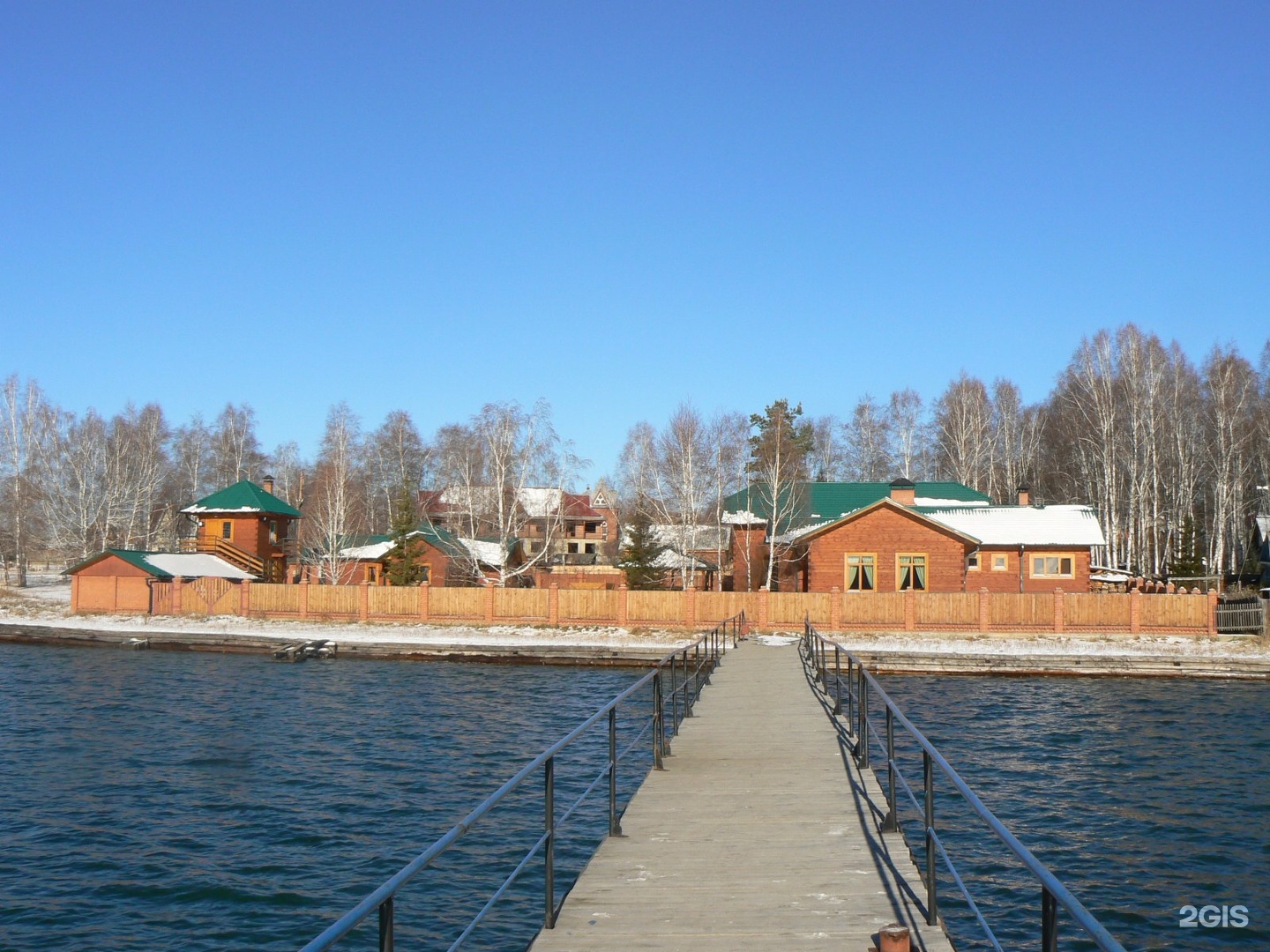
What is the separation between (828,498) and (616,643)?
784 inches

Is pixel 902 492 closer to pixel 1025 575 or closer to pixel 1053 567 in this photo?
pixel 1025 575

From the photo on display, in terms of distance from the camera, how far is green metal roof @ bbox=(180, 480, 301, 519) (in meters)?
59.7

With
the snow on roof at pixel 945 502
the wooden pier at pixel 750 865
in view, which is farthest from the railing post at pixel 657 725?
the snow on roof at pixel 945 502

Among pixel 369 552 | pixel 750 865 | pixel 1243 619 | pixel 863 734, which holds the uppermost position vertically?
pixel 369 552

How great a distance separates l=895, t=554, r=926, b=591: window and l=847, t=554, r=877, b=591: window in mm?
1054

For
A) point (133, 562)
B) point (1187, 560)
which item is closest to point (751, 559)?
point (1187, 560)

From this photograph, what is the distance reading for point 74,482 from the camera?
217ft

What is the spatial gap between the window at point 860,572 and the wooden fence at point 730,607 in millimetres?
3615

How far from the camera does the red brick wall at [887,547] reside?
4372 cm

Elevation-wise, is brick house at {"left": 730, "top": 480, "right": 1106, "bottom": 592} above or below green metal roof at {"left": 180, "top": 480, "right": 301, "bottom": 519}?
below

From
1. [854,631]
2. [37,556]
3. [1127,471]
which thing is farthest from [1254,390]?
[37,556]

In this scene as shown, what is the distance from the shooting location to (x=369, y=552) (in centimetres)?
6162

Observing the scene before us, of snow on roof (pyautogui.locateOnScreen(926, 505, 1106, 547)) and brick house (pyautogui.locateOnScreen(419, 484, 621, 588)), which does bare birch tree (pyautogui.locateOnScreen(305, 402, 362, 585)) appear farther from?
snow on roof (pyautogui.locateOnScreen(926, 505, 1106, 547))

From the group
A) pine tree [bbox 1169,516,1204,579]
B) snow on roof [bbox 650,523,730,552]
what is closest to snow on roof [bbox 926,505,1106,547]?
pine tree [bbox 1169,516,1204,579]
